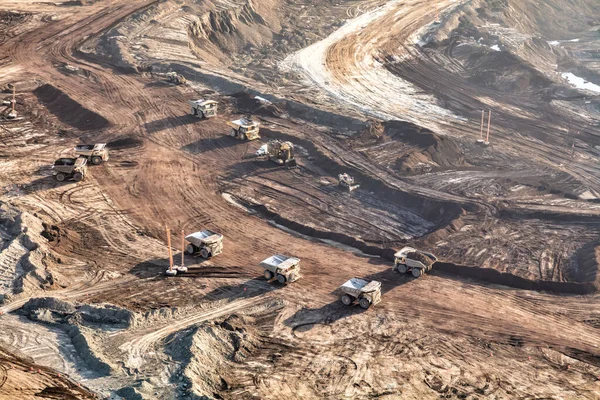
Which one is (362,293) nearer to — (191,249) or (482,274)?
(482,274)

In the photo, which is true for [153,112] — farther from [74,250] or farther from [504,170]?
[504,170]

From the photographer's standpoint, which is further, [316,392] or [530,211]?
[530,211]

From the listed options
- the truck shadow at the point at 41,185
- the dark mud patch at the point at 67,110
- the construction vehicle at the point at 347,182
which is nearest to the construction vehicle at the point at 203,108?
the dark mud patch at the point at 67,110

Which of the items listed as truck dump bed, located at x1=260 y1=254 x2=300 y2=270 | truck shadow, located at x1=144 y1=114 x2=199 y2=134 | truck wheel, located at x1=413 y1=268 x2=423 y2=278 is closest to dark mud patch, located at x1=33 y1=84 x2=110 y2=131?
truck shadow, located at x1=144 y1=114 x2=199 y2=134

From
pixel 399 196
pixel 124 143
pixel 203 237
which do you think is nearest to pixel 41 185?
pixel 124 143

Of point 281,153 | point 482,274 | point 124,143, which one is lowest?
point 124,143

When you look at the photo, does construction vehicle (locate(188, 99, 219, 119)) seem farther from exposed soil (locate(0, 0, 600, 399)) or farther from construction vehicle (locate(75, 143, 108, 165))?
construction vehicle (locate(75, 143, 108, 165))

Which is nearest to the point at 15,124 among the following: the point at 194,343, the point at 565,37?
the point at 194,343

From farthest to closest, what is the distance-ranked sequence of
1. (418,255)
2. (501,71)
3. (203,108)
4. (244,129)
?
(501,71), (203,108), (244,129), (418,255)
